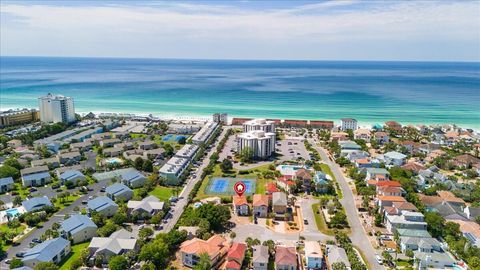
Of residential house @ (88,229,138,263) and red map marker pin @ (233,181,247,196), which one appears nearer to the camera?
residential house @ (88,229,138,263)

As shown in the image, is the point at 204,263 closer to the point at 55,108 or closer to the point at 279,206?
the point at 279,206

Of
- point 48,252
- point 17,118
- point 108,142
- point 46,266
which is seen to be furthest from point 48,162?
point 17,118

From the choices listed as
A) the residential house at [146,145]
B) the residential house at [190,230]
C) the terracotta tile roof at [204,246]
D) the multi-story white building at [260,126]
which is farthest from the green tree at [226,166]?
the terracotta tile roof at [204,246]

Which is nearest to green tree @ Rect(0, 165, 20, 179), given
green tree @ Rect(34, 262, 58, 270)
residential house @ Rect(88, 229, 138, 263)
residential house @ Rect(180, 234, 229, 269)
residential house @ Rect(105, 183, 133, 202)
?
residential house @ Rect(105, 183, 133, 202)

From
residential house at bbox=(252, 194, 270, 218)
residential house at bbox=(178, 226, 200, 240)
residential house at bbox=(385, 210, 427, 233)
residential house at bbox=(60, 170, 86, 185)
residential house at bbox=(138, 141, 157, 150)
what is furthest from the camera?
residential house at bbox=(138, 141, 157, 150)

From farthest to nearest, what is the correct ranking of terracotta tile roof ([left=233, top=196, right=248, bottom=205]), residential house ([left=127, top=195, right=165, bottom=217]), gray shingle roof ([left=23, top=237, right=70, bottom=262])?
terracotta tile roof ([left=233, top=196, right=248, bottom=205]), residential house ([left=127, top=195, right=165, bottom=217]), gray shingle roof ([left=23, top=237, right=70, bottom=262])

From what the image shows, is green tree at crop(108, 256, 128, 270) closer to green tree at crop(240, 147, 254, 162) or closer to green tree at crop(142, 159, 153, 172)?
green tree at crop(142, 159, 153, 172)

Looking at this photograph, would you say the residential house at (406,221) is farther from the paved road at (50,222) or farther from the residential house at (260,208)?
the paved road at (50,222)
